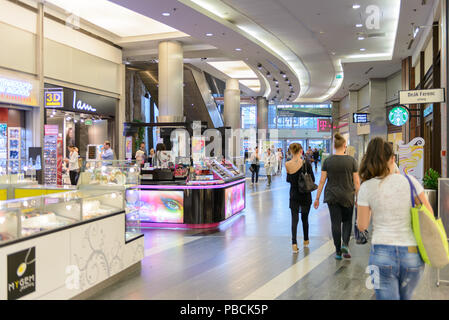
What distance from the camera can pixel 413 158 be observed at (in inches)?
316

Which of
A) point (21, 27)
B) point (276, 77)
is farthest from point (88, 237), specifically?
point (276, 77)

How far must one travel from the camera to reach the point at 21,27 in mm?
10570

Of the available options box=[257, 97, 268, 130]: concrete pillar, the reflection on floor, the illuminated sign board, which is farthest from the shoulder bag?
box=[257, 97, 268, 130]: concrete pillar

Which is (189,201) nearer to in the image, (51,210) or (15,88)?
(51,210)

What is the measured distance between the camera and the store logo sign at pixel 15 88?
9.99m

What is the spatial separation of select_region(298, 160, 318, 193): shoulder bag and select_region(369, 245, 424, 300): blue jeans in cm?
306

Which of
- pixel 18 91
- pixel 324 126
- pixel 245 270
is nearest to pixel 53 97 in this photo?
pixel 18 91

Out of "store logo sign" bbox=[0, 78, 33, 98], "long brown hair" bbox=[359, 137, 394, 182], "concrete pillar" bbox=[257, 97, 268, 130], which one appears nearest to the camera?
"long brown hair" bbox=[359, 137, 394, 182]

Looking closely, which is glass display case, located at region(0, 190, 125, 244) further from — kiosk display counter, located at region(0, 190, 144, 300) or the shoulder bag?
the shoulder bag

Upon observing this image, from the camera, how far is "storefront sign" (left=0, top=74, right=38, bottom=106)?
1001 centimetres

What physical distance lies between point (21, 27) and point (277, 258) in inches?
359

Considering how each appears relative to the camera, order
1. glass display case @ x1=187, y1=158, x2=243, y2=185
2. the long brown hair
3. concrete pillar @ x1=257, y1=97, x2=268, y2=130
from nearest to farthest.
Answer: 1. the long brown hair
2. glass display case @ x1=187, y1=158, x2=243, y2=185
3. concrete pillar @ x1=257, y1=97, x2=268, y2=130

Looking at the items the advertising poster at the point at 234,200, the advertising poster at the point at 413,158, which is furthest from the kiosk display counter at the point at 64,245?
the advertising poster at the point at 413,158

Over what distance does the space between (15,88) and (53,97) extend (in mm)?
1149
